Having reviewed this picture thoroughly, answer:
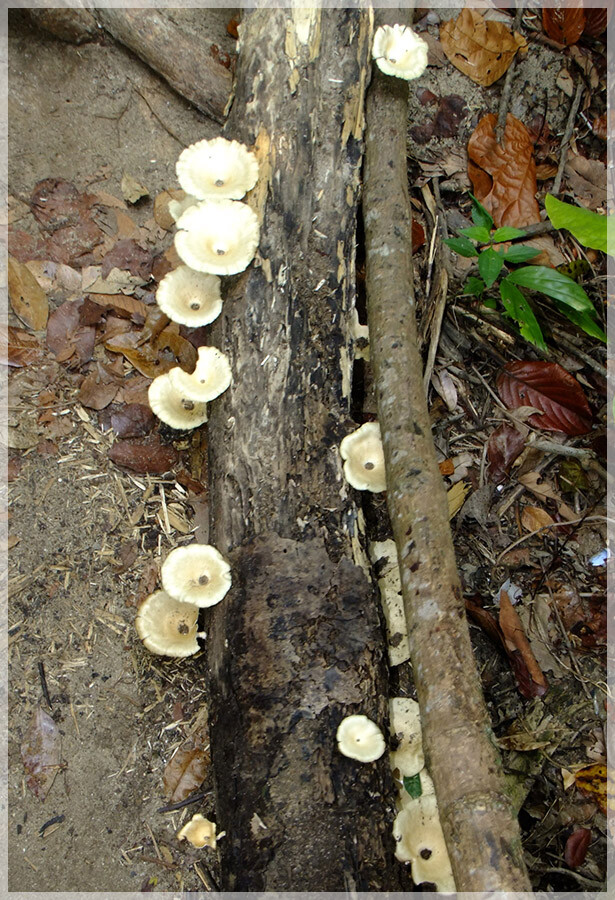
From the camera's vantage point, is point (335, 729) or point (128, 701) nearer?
point (335, 729)

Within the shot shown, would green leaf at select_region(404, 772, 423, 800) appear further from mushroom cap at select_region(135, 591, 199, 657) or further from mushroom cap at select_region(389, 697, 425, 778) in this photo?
mushroom cap at select_region(135, 591, 199, 657)

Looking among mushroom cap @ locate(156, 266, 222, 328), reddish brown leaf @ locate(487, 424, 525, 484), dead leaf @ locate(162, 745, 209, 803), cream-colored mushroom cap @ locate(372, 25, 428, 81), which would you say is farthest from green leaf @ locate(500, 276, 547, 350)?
dead leaf @ locate(162, 745, 209, 803)

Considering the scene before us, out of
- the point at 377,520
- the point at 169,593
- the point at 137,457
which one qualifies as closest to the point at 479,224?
the point at 377,520

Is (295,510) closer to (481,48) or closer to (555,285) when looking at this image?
(555,285)

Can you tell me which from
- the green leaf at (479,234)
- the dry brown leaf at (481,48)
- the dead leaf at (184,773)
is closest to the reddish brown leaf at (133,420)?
the dead leaf at (184,773)

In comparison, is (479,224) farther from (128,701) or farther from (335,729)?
(128,701)
